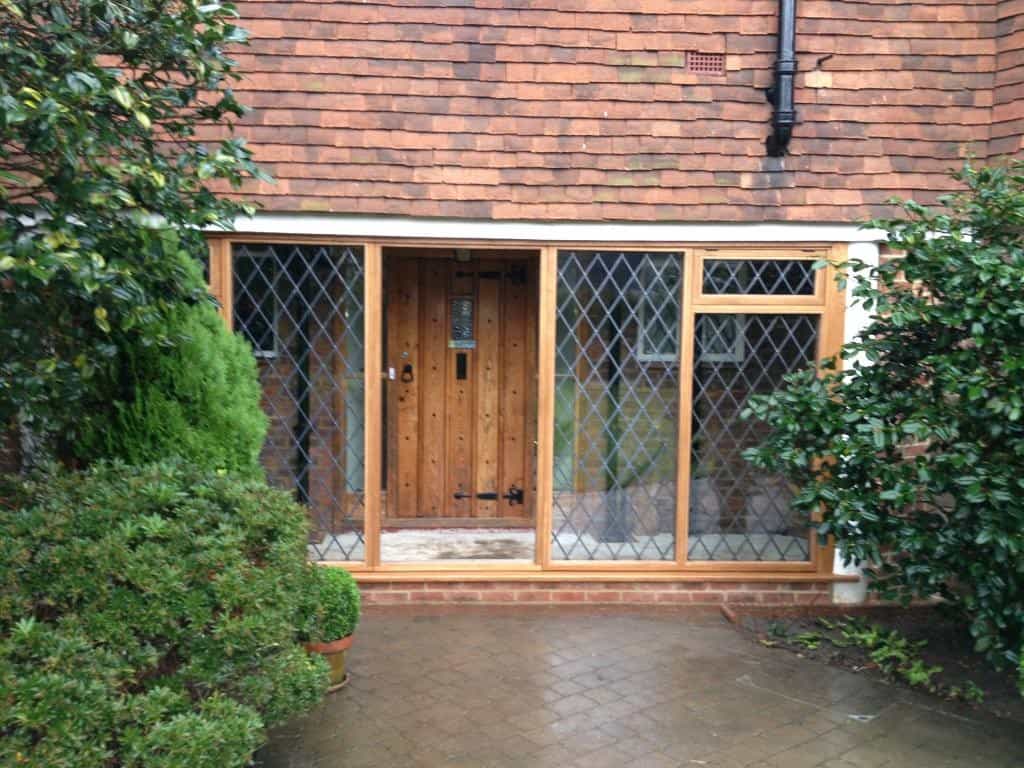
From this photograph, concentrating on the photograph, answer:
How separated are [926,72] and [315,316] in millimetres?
4212

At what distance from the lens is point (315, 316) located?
5.98 meters

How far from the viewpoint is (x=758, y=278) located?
600 centimetres

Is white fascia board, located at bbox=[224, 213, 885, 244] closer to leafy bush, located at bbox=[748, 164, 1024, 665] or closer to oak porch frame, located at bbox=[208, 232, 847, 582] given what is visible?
oak porch frame, located at bbox=[208, 232, 847, 582]

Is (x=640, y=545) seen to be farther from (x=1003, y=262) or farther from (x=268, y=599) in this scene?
(x=268, y=599)

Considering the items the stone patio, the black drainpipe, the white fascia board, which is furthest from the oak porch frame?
the black drainpipe

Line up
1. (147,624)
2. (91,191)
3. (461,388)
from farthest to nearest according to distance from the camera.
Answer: (461,388), (91,191), (147,624)

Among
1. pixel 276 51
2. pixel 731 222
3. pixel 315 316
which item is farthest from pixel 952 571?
pixel 276 51

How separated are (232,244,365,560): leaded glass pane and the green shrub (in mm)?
2367

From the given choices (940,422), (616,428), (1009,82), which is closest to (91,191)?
(616,428)

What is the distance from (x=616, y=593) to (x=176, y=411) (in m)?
3.13

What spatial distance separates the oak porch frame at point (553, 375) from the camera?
588 centimetres

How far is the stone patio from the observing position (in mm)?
4137

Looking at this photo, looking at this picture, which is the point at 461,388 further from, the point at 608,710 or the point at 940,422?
the point at 940,422

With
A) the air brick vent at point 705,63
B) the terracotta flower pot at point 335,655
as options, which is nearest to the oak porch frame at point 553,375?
the air brick vent at point 705,63
